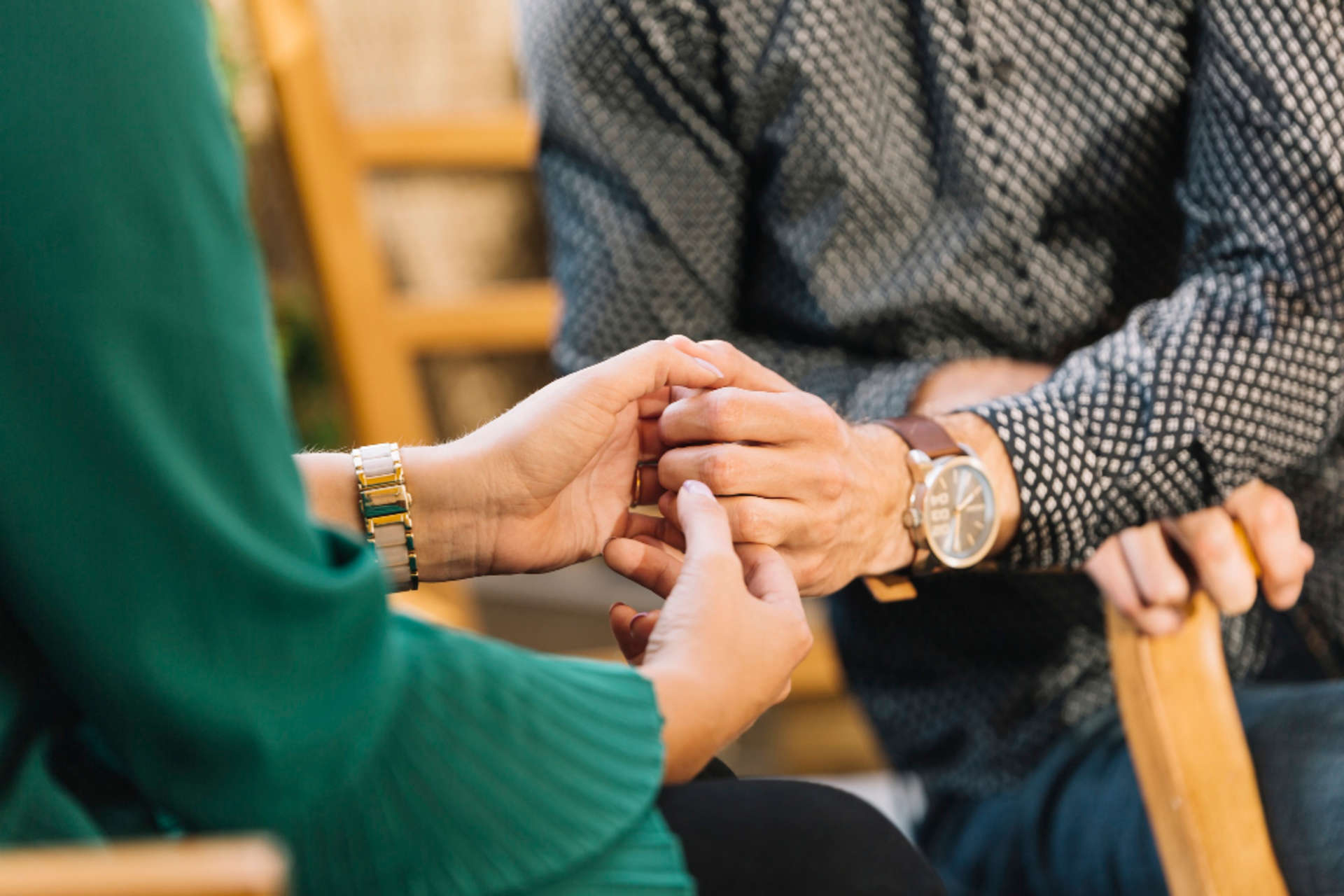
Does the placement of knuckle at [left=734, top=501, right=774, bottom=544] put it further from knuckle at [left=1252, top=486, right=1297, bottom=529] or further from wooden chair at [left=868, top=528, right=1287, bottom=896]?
knuckle at [left=1252, top=486, right=1297, bottom=529]

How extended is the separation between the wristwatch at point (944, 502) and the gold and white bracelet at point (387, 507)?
0.28 m

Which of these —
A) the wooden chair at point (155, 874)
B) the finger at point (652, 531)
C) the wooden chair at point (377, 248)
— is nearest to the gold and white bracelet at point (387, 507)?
the finger at point (652, 531)

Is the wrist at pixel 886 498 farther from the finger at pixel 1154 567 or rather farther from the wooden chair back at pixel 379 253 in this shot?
the wooden chair back at pixel 379 253

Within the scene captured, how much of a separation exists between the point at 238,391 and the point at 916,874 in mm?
296

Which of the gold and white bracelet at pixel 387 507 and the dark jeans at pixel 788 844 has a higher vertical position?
the gold and white bracelet at pixel 387 507

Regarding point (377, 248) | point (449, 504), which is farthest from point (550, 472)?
point (377, 248)

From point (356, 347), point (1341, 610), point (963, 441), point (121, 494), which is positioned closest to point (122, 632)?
point (121, 494)

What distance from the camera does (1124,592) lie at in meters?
0.70

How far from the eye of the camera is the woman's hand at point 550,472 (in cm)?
56

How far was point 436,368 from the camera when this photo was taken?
173cm

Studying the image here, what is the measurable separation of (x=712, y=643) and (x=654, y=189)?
1.39 ft

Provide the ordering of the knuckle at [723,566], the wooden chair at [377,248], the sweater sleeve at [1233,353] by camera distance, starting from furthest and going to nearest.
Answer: the wooden chair at [377,248] < the sweater sleeve at [1233,353] < the knuckle at [723,566]

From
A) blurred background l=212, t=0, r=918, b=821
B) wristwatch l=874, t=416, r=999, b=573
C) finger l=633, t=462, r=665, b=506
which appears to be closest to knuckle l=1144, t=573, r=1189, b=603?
wristwatch l=874, t=416, r=999, b=573

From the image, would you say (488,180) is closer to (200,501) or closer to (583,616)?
(583,616)
